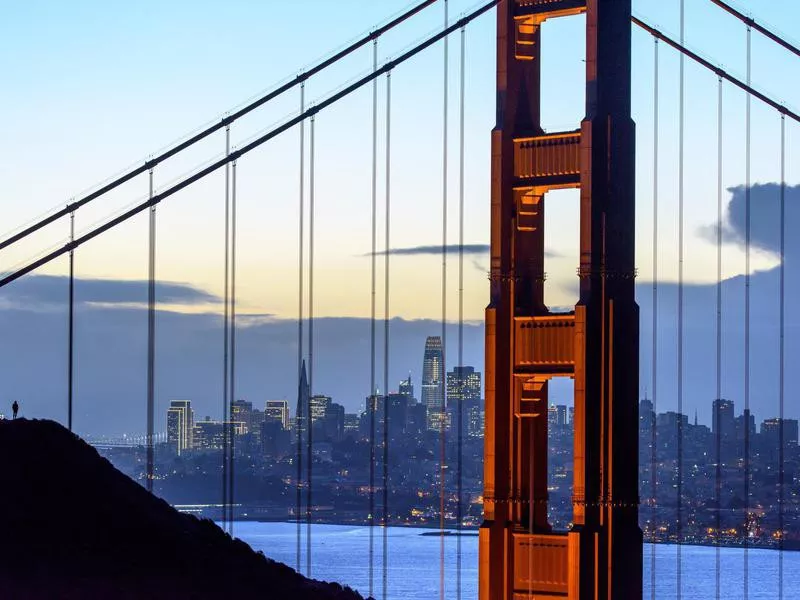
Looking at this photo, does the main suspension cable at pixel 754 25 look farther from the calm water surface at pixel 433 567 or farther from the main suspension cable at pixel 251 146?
the calm water surface at pixel 433 567

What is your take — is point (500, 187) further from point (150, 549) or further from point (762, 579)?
point (762, 579)

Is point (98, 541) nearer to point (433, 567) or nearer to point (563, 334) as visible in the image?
point (563, 334)

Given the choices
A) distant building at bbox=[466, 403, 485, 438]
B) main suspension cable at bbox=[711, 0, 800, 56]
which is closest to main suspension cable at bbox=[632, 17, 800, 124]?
main suspension cable at bbox=[711, 0, 800, 56]

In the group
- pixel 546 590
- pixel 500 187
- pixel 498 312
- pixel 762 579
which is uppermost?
pixel 500 187

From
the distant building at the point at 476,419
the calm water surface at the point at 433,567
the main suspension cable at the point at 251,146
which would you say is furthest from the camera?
the calm water surface at the point at 433,567

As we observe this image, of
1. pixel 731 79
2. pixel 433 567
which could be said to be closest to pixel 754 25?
pixel 731 79

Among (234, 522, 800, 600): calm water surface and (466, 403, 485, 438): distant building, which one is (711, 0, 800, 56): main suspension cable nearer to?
(466, 403, 485, 438): distant building

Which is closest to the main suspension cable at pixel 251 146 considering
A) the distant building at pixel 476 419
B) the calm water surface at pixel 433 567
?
the distant building at pixel 476 419

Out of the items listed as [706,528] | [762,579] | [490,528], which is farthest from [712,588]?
[490,528]
